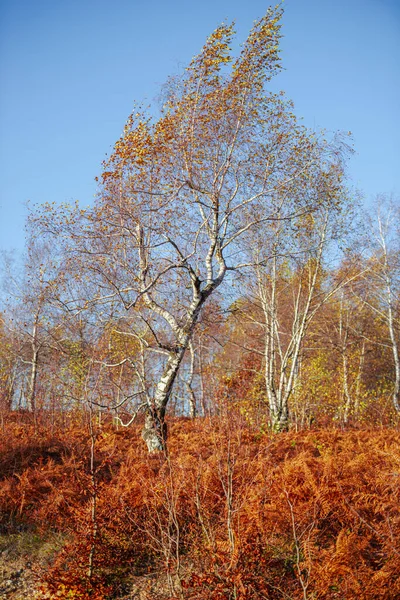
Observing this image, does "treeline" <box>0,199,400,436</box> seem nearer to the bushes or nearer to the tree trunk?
the tree trunk

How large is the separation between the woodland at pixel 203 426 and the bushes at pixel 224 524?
3 centimetres

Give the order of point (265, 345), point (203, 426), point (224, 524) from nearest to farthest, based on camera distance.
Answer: point (224, 524)
point (203, 426)
point (265, 345)

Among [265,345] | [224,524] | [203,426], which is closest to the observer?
[224,524]

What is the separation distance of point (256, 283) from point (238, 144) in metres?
4.22

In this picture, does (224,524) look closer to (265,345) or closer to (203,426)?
(203,426)

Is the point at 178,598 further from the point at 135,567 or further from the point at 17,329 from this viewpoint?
the point at 17,329

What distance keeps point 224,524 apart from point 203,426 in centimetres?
278

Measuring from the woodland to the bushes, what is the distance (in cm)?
3

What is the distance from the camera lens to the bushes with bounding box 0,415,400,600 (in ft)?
12.1

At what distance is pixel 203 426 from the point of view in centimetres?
721

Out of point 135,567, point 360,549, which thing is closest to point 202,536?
point 135,567

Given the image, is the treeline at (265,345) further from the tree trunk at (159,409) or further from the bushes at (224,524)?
the bushes at (224,524)

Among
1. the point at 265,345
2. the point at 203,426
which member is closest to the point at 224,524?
the point at 203,426

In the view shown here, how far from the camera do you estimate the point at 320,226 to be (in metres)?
12.1
